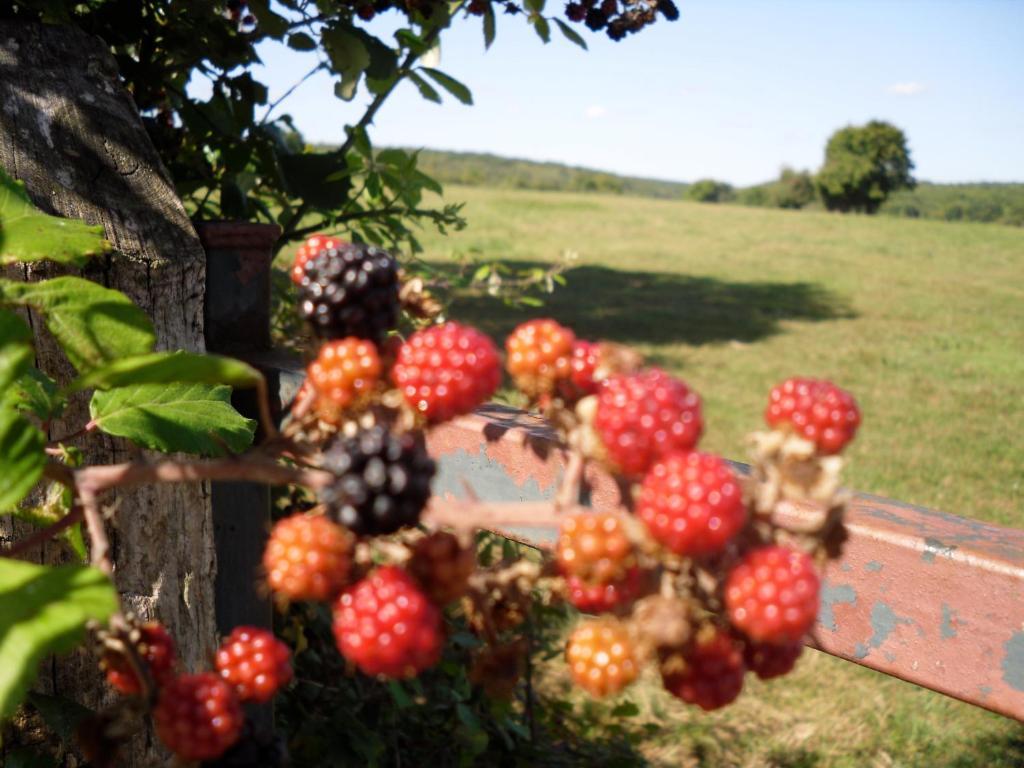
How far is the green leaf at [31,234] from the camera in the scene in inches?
23.5

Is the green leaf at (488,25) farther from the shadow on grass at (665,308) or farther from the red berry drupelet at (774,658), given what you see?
the shadow on grass at (665,308)


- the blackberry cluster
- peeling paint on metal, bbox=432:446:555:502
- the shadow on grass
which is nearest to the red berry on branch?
peeling paint on metal, bbox=432:446:555:502

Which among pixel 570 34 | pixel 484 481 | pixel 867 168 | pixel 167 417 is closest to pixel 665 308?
pixel 570 34

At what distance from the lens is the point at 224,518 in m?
1.36

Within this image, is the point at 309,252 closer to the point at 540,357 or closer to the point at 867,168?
the point at 540,357

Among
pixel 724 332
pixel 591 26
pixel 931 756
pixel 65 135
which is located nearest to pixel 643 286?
pixel 724 332

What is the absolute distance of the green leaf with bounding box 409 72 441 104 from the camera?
1.68 m

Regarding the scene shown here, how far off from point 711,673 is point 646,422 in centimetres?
11

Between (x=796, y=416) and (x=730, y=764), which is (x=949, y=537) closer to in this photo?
(x=796, y=416)

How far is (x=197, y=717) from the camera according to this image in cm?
39

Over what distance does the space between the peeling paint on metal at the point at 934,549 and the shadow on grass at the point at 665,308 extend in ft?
24.0

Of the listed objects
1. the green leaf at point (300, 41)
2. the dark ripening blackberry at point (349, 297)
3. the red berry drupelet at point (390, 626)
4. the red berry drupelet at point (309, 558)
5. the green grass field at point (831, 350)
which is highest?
the green leaf at point (300, 41)

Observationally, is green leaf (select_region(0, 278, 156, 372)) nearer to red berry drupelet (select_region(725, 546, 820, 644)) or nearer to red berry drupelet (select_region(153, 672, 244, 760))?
red berry drupelet (select_region(153, 672, 244, 760))

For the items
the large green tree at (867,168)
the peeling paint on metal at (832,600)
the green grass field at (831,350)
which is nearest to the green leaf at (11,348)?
the peeling paint on metal at (832,600)
